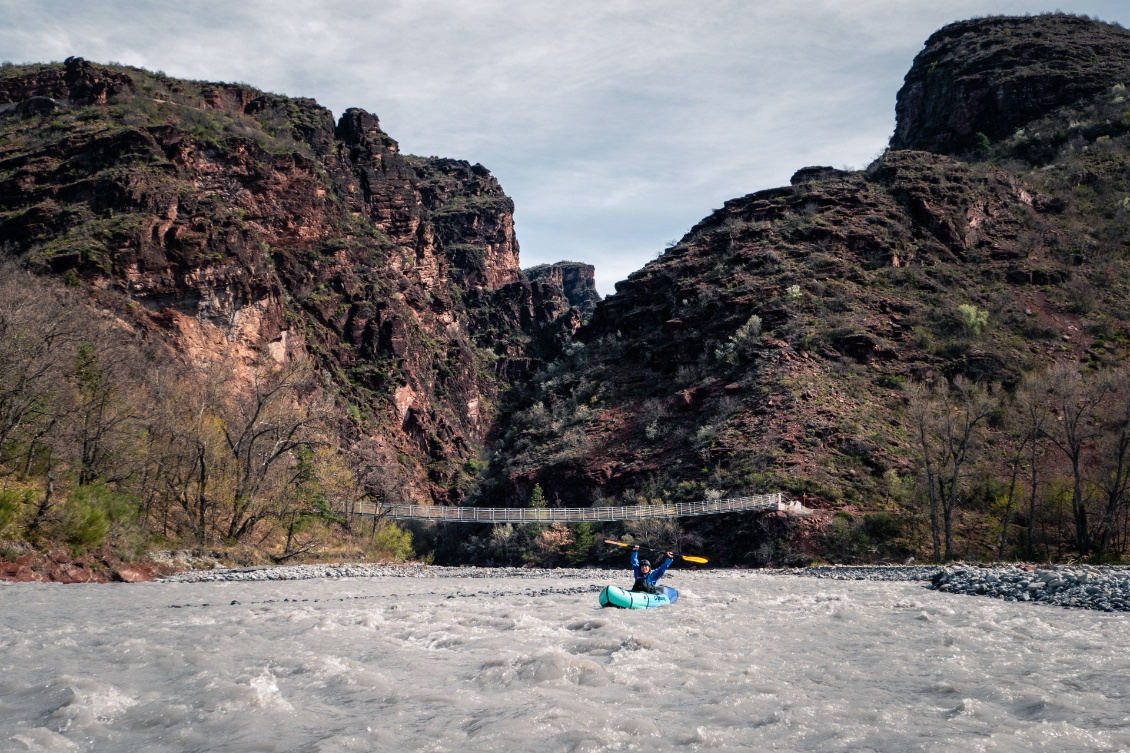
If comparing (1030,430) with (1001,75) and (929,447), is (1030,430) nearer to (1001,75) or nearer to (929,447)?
(929,447)

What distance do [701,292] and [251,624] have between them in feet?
152

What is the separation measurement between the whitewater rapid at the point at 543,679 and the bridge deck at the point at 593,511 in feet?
63.9

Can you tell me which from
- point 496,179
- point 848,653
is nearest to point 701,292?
point 848,653

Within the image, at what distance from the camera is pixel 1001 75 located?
82938 millimetres

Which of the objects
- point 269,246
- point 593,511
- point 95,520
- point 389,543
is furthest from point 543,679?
point 269,246

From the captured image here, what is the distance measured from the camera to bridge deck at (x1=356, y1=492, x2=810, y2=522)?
32.1 metres

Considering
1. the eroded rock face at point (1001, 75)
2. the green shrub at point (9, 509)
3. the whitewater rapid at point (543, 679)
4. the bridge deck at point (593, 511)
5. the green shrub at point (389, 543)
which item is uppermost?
the eroded rock face at point (1001, 75)

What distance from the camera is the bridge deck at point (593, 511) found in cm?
3212

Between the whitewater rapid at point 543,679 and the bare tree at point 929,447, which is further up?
the bare tree at point 929,447

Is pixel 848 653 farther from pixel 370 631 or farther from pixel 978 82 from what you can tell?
pixel 978 82

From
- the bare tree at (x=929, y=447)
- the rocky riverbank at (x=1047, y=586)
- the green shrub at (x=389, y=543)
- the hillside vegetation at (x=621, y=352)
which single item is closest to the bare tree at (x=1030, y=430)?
the hillside vegetation at (x=621, y=352)

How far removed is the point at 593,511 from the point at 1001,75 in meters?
80.9

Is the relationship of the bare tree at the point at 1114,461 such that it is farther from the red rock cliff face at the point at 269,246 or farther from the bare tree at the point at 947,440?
the red rock cliff face at the point at 269,246

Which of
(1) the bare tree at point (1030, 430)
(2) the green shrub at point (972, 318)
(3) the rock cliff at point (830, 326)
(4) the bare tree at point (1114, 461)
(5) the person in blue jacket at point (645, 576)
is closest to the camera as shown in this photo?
(5) the person in blue jacket at point (645, 576)
